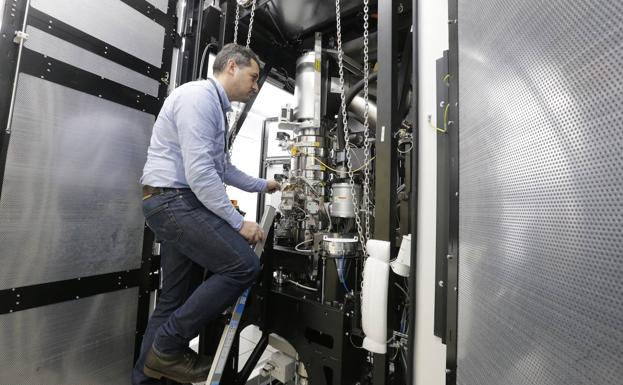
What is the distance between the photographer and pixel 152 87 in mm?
1768

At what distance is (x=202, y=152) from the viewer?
1.09 metres

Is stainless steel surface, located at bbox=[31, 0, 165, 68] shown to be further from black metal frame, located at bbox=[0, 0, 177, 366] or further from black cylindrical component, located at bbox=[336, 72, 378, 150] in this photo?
black cylindrical component, located at bbox=[336, 72, 378, 150]

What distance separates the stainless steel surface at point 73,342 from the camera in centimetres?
124

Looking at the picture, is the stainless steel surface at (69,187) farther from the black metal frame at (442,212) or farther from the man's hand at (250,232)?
the black metal frame at (442,212)

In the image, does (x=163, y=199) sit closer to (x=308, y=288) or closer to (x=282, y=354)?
(x=308, y=288)

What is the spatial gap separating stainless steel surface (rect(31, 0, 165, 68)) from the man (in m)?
0.75

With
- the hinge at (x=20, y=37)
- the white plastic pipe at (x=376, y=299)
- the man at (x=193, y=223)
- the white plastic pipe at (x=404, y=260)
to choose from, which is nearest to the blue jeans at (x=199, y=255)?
the man at (x=193, y=223)

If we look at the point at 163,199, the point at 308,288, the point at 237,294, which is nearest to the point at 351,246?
the point at 308,288

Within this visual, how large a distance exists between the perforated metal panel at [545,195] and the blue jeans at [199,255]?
0.82 m

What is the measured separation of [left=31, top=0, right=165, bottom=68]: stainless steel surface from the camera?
1378 mm

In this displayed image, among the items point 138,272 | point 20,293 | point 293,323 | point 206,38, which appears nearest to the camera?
point 20,293

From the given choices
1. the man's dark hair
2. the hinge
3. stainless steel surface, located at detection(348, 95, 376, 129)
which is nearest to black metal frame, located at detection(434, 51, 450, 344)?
the man's dark hair

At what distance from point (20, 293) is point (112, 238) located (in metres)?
0.43

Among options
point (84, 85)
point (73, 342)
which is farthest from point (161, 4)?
point (73, 342)
